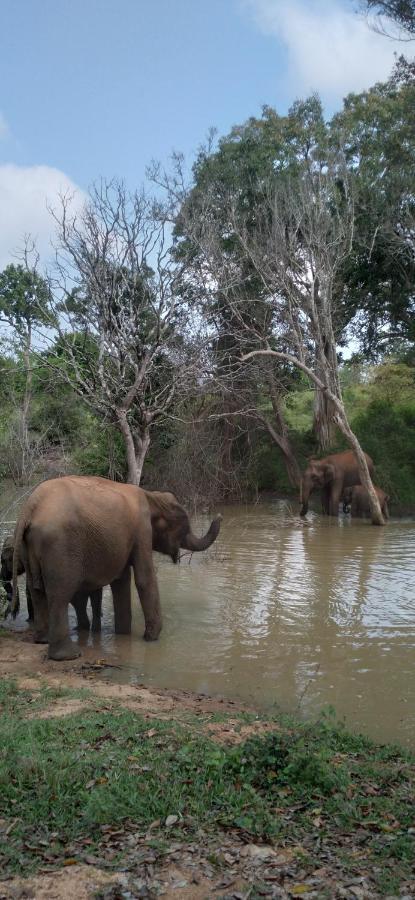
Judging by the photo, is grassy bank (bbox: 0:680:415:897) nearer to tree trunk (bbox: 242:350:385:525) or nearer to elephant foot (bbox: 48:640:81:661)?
elephant foot (bbox: 48:640:81:661)

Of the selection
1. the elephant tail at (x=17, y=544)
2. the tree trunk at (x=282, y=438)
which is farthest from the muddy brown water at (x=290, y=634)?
the tree trunk at (x=282, y=438)

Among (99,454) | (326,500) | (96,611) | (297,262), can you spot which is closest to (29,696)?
(96,611)

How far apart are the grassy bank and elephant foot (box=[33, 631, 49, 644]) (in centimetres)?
371

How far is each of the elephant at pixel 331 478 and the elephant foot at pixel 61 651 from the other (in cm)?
1547

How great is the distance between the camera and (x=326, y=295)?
21516 mm

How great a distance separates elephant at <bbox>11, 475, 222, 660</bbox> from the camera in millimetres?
9469

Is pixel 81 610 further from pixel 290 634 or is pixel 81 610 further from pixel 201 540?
pixel 290 634

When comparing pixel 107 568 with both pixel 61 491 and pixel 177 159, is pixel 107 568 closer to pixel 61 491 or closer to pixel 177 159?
pixel 61 491

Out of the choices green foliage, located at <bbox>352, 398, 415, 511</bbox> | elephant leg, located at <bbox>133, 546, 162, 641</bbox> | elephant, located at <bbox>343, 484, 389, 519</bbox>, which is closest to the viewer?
elephant leg, located at <bbox>133, 546, 162, 641</bbox>

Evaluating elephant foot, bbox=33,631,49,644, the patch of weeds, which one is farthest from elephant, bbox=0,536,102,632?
the patch of weeds

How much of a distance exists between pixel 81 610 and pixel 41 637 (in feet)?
2.61

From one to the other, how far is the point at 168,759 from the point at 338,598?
7.87 metres

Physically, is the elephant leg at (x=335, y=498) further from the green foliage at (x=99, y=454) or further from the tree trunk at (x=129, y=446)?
the tree trunk at (x=129, y=446)

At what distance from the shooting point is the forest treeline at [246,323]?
17516 mm
